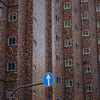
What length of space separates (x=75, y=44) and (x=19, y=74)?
51.8ft

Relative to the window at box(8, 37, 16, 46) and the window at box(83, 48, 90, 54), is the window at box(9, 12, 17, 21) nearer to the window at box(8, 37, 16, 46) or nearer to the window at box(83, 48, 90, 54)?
the window at box(8, 37, 16, 46)

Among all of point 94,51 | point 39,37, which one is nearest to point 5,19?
point 39,37

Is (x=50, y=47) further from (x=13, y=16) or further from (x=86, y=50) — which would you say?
(x=86, y=50)

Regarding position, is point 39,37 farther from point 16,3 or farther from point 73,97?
point 73,97

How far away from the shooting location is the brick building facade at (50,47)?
34.6 meters

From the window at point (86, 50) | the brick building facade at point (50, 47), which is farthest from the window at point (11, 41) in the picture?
the window at point (86, 50)

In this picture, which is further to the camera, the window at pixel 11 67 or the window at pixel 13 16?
the window at pixel 13 16

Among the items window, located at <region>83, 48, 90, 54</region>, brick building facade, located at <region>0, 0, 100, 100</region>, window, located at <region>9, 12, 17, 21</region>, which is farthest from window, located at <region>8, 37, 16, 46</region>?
window, located at <region>83, 48, 90, 54</region>

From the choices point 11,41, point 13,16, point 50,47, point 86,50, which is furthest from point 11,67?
point 86,50

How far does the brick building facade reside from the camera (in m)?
34.6

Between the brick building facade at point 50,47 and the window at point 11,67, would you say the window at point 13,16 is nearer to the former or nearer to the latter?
the brick building facade at point 50,47

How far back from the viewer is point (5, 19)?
35438 mm

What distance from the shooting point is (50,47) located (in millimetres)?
41219

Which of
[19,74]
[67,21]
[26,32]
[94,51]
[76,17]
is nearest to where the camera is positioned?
[19,74]
